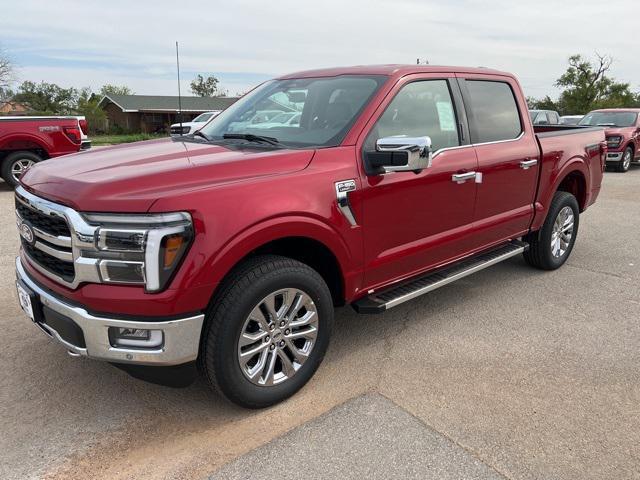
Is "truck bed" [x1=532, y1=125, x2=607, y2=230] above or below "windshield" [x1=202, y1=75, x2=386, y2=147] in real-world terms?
below

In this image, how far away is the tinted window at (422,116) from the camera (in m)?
3.42

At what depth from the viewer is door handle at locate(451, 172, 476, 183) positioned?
148 inches

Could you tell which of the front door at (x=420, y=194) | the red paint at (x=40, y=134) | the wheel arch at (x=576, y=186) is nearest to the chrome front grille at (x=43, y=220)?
the front door at (x=420, y=194)

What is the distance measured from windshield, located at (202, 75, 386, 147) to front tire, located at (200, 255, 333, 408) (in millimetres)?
917

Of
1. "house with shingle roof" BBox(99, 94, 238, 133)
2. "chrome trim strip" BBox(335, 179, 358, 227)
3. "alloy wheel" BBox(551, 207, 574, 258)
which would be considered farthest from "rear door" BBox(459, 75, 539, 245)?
"house with shingle roof" BBox(99, 94, 238, 133)

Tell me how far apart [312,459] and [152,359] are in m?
0.89

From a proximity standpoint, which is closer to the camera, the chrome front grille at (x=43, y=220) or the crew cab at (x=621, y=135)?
the chrome front grille at (x=43, y=220)

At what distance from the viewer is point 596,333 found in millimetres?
3912

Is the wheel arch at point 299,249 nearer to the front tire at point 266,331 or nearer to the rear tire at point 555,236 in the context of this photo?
the front tire at point 266,331

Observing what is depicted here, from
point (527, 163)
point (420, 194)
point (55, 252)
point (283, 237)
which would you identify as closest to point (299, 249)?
point (283, 237)

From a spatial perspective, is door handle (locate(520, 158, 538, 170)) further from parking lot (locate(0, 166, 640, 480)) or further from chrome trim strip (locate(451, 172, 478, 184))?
parking lot (locate(0, 166, 640, 480))

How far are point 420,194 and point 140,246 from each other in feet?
6.24

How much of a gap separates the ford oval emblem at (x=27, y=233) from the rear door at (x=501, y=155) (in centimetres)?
302

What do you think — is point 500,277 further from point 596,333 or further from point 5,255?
point 5,255
